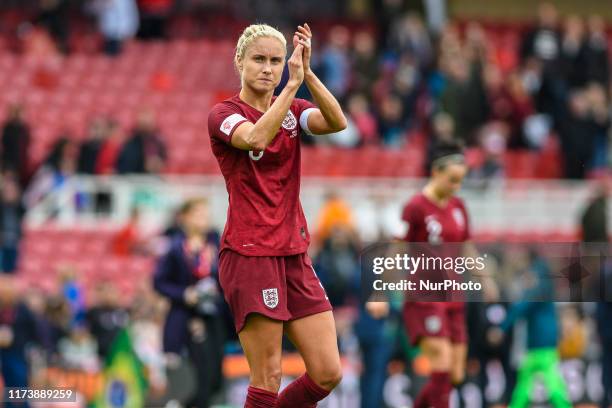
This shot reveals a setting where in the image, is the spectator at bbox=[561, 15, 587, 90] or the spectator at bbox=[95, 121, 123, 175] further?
the spectator at bbox=[561, 15, 587, 90]

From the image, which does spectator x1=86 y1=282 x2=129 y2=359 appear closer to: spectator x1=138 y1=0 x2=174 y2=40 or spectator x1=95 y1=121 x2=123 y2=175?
spectator x1=95 y1=121 x2=123 y2=175

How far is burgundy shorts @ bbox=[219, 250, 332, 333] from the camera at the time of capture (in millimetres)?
7867

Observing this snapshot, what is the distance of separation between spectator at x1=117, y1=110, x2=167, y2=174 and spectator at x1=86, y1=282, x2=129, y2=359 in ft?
12.6

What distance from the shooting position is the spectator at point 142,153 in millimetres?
20016

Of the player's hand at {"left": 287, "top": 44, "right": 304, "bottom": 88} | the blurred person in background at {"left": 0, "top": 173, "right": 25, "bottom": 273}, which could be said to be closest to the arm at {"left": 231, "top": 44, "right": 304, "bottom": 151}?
the player's hand at {"left": 287, "top": 44, "right": 304, "bottom": 88}

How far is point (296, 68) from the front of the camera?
7672 millimetres

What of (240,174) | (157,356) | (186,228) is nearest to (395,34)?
(157,356)

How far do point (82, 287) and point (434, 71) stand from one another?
7.87m

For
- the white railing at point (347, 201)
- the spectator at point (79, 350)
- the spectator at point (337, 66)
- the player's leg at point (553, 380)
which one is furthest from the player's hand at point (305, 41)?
the spectator at point (337, 66)

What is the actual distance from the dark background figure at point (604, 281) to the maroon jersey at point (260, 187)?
2734 millimetres

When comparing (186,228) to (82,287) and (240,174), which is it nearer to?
(240,174)

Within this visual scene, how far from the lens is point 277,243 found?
7930 mm

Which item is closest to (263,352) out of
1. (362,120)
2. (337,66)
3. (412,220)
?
(412,220)

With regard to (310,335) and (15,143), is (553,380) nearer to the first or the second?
(310,335)
